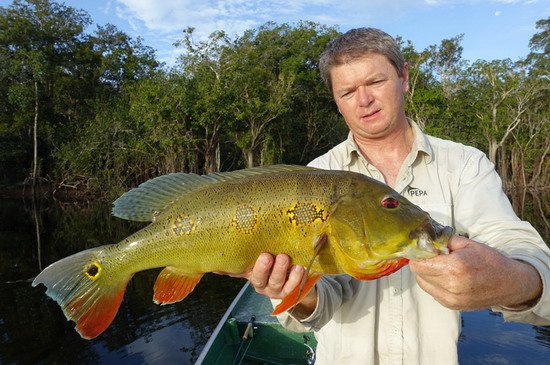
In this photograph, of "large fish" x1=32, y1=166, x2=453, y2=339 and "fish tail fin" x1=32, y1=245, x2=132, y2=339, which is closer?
"large fish" x1=32, y1=166, x2=453, y2=339

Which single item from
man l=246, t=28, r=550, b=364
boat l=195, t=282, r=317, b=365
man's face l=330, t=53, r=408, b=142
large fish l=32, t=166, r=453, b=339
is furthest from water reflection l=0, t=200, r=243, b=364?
man's face l=330, t=53, r=408, b=142

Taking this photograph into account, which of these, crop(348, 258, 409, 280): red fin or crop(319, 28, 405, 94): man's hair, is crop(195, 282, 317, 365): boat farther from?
crop(319, 28, 405, 94): man's hair

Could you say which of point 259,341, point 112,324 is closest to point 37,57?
point 112,324

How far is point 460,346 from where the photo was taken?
24.5ft

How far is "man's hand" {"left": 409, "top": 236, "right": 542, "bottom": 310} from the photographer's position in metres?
1.61

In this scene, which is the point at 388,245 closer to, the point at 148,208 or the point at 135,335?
the point at 148,208

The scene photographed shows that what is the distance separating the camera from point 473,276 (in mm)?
1617

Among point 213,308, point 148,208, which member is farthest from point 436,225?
point 213,308

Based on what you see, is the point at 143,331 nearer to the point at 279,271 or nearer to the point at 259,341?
the point at 259,341

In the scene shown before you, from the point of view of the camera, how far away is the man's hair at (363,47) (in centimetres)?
282

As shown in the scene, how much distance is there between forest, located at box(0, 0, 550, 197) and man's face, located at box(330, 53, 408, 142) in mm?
25567

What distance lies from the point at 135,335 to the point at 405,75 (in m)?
7.45

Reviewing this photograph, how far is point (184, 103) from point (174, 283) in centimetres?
2610

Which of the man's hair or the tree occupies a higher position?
the tree
